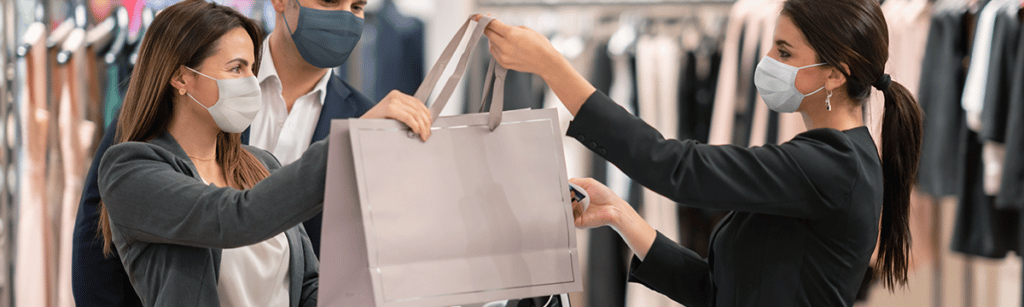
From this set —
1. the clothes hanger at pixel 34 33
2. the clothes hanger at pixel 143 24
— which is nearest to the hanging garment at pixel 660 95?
the clothes hanger at pixel 143 24

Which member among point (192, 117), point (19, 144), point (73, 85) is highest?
point (192, 117)

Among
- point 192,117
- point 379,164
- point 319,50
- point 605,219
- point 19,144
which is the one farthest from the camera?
point 19,144

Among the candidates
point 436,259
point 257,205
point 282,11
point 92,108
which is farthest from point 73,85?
point 436,259

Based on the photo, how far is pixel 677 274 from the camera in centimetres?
157

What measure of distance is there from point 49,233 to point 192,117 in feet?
4.82

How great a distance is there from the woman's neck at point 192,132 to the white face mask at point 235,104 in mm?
34

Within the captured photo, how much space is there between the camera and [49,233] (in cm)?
245

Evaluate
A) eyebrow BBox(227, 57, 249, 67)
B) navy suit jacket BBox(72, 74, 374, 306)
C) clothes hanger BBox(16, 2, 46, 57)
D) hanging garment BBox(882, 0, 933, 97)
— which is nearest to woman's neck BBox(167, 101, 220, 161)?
eyebrow BBox(227, 57, 249, 67)

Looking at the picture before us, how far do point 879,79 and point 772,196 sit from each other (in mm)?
376

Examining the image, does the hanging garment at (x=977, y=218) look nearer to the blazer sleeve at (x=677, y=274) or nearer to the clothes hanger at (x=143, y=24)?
the blazer sleeve at (x=677, y=274)

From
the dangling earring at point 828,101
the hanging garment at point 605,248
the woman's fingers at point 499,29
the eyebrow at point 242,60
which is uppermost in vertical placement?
the woman's fingers at point 499,29

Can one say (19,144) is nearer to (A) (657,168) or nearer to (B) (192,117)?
(B) (192,117)

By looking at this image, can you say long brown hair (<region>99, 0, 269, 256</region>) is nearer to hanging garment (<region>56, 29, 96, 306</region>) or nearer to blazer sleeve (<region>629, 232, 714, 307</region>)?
blazer sleeve (<region>629, 232, 714, 307</region>)

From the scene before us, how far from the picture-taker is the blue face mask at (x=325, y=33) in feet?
6.02
